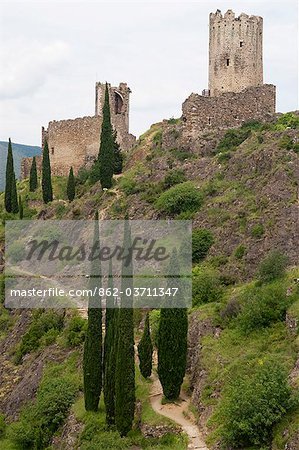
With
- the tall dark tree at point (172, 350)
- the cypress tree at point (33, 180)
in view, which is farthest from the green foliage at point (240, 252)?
the cypress tree at point (33, 180)

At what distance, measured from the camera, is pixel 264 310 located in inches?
Answer: 1088

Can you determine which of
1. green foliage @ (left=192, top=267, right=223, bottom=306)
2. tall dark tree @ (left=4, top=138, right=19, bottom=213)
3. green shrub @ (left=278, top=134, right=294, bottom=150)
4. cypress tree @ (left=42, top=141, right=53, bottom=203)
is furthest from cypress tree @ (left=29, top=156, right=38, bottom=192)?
green foliage @ (left=192, top=267, right=223, bottom=306)

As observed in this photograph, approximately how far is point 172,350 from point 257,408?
5966 millimetres

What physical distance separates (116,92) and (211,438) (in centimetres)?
4078

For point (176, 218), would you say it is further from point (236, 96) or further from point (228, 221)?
point (236, 96)

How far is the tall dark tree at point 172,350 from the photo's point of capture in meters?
26.7

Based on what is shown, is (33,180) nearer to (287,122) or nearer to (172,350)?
(287,122)

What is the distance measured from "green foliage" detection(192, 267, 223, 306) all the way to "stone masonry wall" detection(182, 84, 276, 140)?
16904mm

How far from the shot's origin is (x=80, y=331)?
34.7m

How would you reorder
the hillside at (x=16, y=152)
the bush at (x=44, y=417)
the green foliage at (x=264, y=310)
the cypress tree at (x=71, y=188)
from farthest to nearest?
the hillside at (x=16, y=152), the cypress tree at (x=71, y=188), the bush at (x=44, y=417), the green foliage at (x=264, y=310)

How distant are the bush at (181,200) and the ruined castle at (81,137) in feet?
51.4

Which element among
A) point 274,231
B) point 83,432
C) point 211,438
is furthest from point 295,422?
point 274,231

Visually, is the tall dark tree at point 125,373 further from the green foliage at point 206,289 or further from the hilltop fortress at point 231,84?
the hilltop fortress at point 231,84

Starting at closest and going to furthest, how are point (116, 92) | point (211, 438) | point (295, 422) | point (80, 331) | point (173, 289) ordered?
point (295, 422) < point (211, 438) < point (173, 289) < point (80, 331) < point (116, 92)
